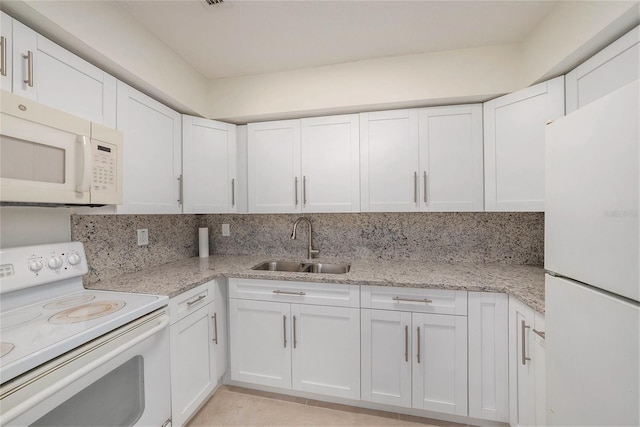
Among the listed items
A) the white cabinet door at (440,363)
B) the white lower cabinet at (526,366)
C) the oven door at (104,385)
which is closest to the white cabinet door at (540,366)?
the white lower cabinet at (526,366)

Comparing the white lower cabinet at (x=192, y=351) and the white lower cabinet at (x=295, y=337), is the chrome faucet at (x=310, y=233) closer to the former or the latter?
the white lower cabinet at (x=295, y=337)

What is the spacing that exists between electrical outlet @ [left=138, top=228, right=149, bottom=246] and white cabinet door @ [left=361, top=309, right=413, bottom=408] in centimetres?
163

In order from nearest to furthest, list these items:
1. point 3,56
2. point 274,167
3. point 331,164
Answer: point 3,56, point 331,164, point 274,167

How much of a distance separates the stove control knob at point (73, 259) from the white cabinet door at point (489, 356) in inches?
84.0

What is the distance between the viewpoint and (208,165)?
206 cm

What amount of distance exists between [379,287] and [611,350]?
106 cm

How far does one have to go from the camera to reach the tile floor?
159 cm

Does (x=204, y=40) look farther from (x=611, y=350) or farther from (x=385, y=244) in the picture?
(x=611, y=350)

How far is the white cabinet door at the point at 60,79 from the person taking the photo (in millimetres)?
1018

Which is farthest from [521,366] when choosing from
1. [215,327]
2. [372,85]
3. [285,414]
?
[372,85]

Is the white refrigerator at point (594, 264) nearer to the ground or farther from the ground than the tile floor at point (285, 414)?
farther from the ground

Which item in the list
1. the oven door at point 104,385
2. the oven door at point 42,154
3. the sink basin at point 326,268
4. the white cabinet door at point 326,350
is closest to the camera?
the oven door at point 104,385

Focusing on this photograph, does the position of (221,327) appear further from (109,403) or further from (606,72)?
(606,72)

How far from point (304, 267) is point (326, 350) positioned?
71 cm
